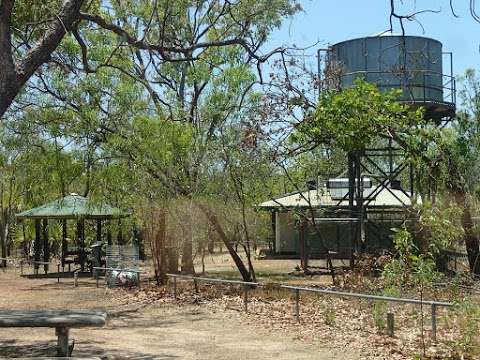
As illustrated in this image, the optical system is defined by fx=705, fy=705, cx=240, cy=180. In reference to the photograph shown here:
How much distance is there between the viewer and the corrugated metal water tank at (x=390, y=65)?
827 inches

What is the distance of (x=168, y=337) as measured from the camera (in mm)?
10875

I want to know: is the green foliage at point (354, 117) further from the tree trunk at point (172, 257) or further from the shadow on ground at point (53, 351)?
the shadow on ground at point (53, 351)

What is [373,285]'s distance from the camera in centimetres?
1228

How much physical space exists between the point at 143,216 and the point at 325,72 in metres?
6.67

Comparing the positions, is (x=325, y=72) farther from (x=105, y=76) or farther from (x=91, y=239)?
(x=91, y=239)

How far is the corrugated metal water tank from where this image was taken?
21.0 m

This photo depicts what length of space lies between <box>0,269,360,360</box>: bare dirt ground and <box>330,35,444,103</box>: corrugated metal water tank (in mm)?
9660

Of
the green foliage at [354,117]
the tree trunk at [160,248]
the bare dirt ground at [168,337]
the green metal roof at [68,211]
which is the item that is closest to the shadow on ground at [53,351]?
the bare dirt ground at [168,337]

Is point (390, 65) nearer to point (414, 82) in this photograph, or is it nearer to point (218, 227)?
point (414, 82)

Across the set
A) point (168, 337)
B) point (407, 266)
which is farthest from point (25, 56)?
point (168, 337)

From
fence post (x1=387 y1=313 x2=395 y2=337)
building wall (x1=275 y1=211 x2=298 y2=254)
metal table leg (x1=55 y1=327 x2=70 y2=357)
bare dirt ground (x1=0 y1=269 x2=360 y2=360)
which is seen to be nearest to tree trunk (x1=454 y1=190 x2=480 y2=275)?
fence post (x1=387 y1=313 x2=395 y2=337)

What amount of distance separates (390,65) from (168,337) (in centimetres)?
1323

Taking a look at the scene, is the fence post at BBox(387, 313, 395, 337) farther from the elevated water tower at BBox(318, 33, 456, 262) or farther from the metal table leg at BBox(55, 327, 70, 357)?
the elevated water tower at BBox(318, 33, 456, 262)

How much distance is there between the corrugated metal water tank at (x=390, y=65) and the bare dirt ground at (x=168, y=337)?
966 cm
